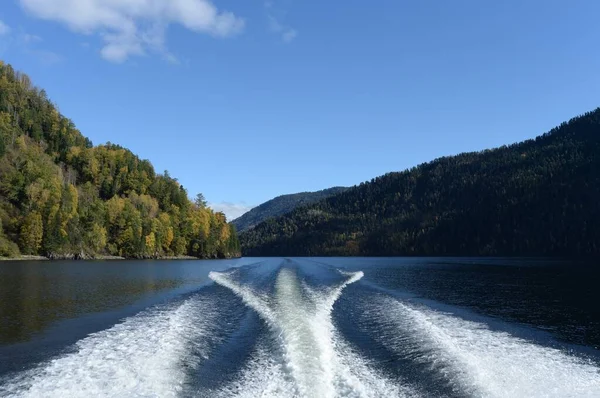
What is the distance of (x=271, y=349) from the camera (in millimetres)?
18109

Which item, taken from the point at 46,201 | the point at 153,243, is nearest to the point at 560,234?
the point at 153,243

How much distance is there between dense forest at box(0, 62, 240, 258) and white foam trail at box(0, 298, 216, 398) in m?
83.8

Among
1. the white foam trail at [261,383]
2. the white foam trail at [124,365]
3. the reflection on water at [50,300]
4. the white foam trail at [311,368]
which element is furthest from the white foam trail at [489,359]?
the reflection on water at [50,300]

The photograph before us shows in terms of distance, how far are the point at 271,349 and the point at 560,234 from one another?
20522 centimetres

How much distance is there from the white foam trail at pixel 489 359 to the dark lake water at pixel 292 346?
6cm

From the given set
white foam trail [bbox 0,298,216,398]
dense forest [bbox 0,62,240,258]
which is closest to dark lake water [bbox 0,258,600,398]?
white foam trail [bbox 0,298,216,398]

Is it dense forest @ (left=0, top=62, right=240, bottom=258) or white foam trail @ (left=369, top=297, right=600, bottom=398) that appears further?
dense forest @ (left=0, top=62, right=240, bottom=258)

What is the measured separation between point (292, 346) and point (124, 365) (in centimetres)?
637

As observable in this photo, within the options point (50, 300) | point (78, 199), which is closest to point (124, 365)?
point (50, 300)

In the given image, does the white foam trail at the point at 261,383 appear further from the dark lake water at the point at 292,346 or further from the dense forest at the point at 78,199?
the dense forest at the point at 78,199

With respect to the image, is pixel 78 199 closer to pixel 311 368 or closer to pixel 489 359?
pixel 311 368

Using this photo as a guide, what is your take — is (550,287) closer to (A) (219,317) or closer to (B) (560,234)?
(A) (219,317)

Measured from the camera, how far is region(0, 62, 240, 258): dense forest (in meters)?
101

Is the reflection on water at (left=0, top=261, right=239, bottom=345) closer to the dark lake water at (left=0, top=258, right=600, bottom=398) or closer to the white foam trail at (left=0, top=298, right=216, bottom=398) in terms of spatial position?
the dark lake water at (left=0, top=258, right=600, bottom=398)
